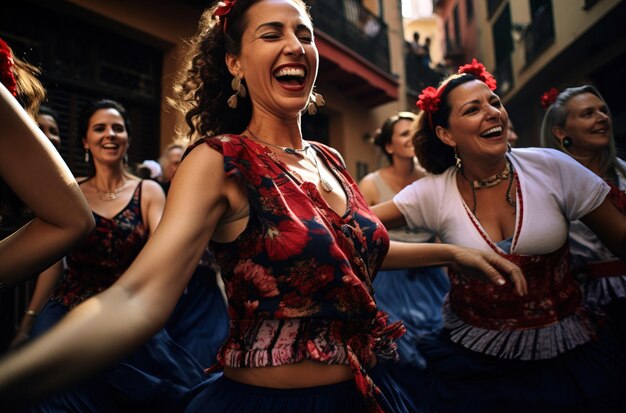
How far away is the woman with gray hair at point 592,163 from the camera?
2.36m

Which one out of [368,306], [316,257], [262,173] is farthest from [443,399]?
[262,173]

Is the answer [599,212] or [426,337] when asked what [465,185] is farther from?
[426,337]

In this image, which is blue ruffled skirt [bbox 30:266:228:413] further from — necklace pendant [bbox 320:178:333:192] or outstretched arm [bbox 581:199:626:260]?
outstretched arm [bbox 581:199:626:260]

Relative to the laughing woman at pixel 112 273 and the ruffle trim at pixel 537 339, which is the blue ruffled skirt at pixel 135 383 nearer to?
the laughing woman at pixel 112 273

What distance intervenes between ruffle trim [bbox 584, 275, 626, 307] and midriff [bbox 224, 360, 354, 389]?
1.71 meters

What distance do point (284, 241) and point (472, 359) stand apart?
139 centimetres

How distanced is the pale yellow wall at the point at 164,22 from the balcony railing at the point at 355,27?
2814 millimetres

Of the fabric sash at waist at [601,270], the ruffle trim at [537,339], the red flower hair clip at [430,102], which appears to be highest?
the red flower hair clip at [430,102]

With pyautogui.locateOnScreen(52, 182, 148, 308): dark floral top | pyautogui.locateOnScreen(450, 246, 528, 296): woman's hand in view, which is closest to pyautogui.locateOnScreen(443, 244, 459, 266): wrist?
pyautogui.locateOnScreen(450, 246, 528, 296): woman's hand

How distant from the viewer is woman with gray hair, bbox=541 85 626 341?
236cm

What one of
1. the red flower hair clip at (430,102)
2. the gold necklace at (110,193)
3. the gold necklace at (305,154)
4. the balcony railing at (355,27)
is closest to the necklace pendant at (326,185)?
the gold necklace at (305,154)

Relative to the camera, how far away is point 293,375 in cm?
121

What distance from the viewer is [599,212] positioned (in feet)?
6.50

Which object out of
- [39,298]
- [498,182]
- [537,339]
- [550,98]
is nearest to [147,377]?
[39,298]
